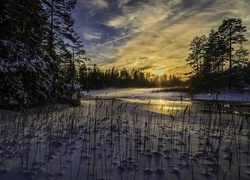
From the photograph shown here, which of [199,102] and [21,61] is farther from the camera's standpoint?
[199,102]

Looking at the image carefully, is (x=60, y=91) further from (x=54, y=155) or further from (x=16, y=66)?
(x=54, y=155)

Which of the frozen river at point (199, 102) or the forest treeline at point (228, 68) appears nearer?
the frozen river at point (199, 102)

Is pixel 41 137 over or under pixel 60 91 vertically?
under

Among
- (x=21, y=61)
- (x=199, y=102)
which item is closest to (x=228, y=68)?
(x=199, y=102)

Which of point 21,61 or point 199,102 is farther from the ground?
point 21,61

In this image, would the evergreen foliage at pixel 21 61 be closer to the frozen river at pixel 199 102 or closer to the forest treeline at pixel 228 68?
the frozen river at pixel 199 102

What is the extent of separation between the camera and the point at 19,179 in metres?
2.47

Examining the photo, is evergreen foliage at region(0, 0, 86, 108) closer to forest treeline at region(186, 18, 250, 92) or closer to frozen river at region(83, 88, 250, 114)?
frozen river at region(83, 88, 250, 114)

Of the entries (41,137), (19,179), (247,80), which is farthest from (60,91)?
(247,80)

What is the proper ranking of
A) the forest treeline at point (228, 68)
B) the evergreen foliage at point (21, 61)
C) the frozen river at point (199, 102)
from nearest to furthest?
the evergreen foliage at point (21, 61) < the frozen river at point (199, 102) < the forest treeline at point (228, 68)

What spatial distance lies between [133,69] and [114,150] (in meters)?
105

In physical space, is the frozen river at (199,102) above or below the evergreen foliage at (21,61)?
below

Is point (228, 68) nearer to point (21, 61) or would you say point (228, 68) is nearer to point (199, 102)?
point (199, 102)

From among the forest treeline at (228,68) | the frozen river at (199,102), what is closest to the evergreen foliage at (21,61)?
the frozen river at (199,102)
